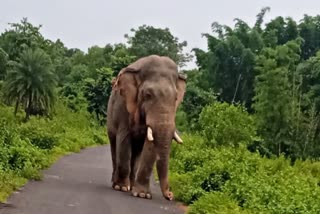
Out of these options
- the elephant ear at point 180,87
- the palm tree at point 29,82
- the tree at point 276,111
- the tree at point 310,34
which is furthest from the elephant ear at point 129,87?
the tree at point 310,34

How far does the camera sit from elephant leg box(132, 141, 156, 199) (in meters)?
12.9

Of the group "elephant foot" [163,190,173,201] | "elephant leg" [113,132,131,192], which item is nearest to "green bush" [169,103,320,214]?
"elephant foot" [163,190,173,201]

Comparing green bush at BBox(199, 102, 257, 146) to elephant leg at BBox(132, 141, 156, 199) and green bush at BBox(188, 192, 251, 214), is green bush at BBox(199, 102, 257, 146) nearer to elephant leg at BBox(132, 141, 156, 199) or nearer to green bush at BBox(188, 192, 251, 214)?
elephant leg at BBox(132, 141, 156, 199)

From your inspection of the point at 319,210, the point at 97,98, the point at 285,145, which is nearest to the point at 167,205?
the point at 319,210

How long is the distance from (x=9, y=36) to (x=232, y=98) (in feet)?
67.6

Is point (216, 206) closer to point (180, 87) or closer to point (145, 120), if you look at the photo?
point (145, 120)

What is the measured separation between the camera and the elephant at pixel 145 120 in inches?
508

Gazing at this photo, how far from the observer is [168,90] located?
1329 cm

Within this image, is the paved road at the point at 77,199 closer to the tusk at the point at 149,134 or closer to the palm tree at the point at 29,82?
the tusk at the point at 149,134

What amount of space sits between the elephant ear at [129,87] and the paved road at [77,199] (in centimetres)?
A: 177

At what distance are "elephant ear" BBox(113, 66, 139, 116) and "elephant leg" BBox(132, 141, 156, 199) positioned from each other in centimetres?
114

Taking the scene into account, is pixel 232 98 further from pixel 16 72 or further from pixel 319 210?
pixel 319 210

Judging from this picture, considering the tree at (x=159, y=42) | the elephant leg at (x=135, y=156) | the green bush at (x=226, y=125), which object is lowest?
the elephant leg at (x=135, y=156)

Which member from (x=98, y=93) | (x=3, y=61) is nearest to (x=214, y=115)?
(x=3, y=61)
